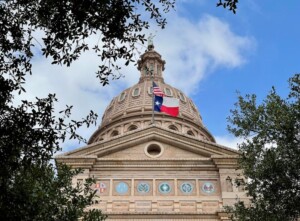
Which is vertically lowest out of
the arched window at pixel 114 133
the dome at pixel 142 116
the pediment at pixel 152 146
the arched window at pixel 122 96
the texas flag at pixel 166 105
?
the pediment at pixel 152 146

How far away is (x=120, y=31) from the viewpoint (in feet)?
29.7

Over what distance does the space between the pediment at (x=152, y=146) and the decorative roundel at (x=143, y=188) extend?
6.01ft

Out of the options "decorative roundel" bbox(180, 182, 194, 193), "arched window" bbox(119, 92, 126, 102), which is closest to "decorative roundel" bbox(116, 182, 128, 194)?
"decorative roundel" bbox(180, 182, 194, 193)

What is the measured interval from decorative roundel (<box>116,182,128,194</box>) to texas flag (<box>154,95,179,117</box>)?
1013 cm

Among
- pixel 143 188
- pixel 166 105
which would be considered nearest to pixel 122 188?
pixel 143 188

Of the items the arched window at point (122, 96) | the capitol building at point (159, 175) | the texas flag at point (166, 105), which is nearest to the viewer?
the capitol building at point (159, 175)

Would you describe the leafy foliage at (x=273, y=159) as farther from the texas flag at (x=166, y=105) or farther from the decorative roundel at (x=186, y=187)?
the texas flag at (x=166, y=105)

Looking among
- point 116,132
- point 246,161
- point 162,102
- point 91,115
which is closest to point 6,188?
point 91,115

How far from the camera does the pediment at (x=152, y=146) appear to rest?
26.7 metres

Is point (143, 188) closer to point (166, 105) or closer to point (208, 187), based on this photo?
point (208, 187)

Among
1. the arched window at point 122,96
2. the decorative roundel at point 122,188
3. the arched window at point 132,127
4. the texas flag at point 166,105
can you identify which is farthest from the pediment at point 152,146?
the arched window at point 122,96

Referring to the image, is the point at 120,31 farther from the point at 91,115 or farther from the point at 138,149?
the point at 138,149

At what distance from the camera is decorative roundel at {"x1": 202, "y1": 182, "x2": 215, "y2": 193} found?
25047 millimetres

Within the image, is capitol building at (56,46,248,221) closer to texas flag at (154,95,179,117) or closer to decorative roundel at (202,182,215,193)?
decorative roundel at (202,182,215,193)
